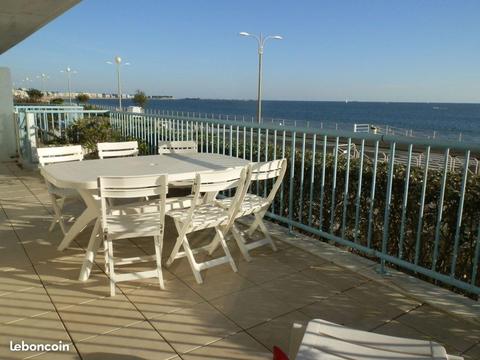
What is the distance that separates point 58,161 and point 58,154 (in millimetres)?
79

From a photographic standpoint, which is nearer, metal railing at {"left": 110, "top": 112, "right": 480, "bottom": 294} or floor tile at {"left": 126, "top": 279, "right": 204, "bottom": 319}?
floor tile at {"left": 126, "top": 279, "right": 204, "bottom": 319}

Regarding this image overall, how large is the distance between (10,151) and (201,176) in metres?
7.69

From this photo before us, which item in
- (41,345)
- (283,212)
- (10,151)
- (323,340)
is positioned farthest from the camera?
(10,151)

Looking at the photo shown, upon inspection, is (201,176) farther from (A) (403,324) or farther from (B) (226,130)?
(B) (226,130)

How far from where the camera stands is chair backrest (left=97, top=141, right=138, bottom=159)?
15.7 feet

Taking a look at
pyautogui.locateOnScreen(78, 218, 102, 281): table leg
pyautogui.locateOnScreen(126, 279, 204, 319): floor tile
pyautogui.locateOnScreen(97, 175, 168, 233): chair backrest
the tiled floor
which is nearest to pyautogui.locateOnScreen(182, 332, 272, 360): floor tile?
the tiled floor

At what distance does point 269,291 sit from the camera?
290 cm

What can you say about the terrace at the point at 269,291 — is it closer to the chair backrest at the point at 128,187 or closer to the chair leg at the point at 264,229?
the chair leg at the point at 264,229

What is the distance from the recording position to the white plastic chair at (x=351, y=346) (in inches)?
57.7

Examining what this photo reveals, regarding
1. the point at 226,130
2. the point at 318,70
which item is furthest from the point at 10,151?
the point at 318,70

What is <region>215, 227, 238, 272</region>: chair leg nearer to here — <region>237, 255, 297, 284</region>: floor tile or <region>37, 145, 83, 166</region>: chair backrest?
<region>237, 255, 297, 284</region>: floor tile

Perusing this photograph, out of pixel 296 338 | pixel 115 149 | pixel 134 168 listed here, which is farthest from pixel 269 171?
Result: pixel 115 149

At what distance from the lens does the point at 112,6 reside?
52.6 ft

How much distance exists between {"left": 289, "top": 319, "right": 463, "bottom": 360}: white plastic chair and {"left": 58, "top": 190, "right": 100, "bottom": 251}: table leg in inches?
84.1
